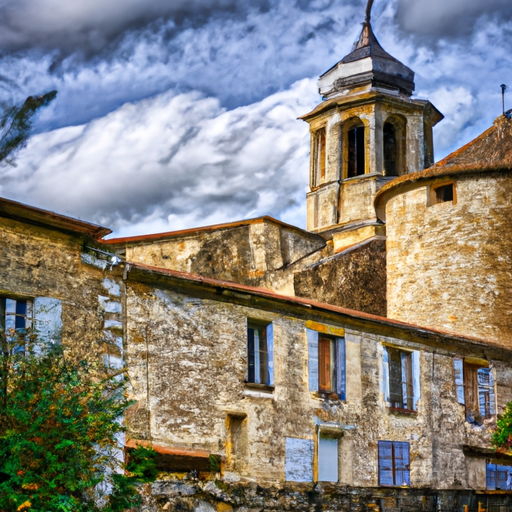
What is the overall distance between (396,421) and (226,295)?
5.26 meters

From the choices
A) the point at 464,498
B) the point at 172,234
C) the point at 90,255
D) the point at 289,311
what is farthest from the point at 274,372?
the point at 172,234

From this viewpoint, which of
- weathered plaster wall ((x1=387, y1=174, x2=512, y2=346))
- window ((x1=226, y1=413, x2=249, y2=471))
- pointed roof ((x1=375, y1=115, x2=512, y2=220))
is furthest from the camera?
pointed roof ((x1=375, y1=115, x2=512, y2=220))

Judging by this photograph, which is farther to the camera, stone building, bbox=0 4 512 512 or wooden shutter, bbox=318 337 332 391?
wooden shutter, bbox=318 337 332 391

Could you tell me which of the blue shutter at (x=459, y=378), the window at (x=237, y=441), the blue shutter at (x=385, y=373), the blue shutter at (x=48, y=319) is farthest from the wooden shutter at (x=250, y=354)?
the blue shutter at (x=459, y=378)

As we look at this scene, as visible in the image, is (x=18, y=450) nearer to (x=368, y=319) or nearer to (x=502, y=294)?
(x=368, y=319)

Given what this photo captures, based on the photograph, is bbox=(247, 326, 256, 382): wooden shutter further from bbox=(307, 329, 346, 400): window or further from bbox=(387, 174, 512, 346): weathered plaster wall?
bbox=(387, 174, 512, 346): weathered plaster wall

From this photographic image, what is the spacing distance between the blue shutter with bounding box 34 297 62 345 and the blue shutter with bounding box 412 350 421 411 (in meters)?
9.21

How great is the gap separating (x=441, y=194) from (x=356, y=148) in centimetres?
1417

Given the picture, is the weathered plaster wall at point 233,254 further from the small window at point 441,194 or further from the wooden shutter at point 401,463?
the wooden shutter at point 401,463

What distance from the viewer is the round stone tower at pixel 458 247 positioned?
24.2 metres

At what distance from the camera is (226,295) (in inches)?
717

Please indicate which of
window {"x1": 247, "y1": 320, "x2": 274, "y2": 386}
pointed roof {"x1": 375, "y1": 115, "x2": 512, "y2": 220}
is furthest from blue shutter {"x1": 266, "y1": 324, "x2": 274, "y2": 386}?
pointed roof {"x1": 375, "y1": 115, "x2": 512, "y2": 220}

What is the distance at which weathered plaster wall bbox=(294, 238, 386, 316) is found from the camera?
28297 mm

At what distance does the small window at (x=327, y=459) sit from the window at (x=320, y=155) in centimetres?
2159
